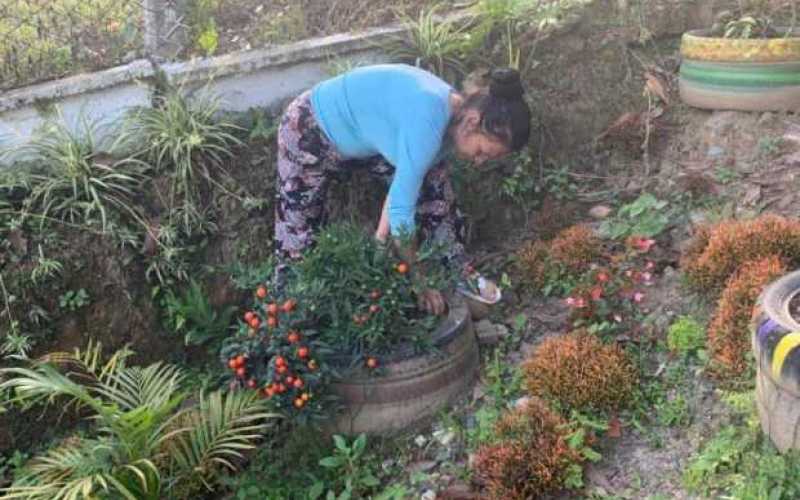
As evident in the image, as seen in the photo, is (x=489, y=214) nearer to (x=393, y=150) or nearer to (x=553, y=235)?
(x=553, y=235)

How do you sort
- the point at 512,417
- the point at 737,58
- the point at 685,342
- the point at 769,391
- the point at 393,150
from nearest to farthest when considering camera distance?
the point at 769,391, the point at 512,417, the point at 685,342, the point at 393,150, the point at 737,58

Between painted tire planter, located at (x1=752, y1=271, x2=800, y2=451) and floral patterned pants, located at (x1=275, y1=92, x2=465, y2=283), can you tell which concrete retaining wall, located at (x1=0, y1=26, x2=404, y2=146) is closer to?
floral patterned pants, located at (x1=275, y1=92, x2=465, y2=283)

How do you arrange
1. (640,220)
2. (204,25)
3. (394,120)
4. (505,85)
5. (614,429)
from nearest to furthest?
(614,429) → (505,85) → (394,120) → (640,220) → (204,25)

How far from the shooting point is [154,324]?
4.13 metres

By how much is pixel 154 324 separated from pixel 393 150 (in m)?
1.56

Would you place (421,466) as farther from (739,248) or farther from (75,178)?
(75,178)

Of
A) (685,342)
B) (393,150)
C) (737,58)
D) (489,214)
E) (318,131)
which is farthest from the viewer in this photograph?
(489,214)

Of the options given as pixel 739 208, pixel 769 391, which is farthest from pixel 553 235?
pixel 769 391

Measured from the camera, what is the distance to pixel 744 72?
13.6 ft

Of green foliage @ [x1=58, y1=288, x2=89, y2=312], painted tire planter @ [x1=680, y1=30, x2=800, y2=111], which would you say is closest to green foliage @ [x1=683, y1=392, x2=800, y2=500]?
painted tire planter @ [x1=680, y1=30, x2=800, y2=111]

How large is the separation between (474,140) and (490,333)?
0.95m

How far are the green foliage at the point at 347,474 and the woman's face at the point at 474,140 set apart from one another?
48.4 inches

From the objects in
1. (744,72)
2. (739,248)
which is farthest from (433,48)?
(739,248)

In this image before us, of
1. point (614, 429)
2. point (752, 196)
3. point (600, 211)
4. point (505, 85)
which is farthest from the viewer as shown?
point (600, 211)
